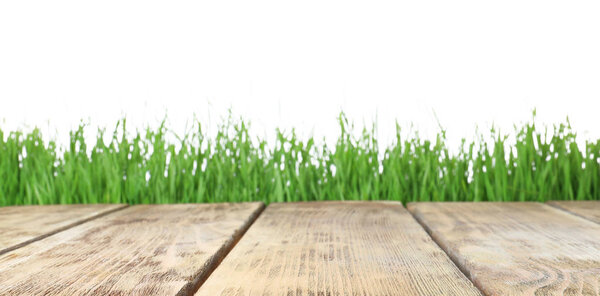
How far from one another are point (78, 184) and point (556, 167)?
1722 mm

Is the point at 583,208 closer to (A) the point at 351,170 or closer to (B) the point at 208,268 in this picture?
(A) the point at 351,170

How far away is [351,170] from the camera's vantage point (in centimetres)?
207

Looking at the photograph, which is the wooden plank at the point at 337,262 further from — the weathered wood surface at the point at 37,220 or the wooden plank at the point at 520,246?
the weathered wood surface at the point at 37,220

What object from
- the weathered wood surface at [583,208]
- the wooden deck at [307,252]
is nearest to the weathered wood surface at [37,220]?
the wooden deck at [307,252]

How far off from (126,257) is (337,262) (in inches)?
13.8

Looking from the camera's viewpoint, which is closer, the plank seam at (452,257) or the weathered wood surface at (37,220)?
the plank seam at (452,257)

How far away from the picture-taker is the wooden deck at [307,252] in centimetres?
78

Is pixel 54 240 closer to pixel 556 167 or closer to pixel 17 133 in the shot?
pixel 17 133

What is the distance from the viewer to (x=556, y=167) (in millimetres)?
2068

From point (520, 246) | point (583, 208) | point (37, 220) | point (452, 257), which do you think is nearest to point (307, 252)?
point (452, 257)

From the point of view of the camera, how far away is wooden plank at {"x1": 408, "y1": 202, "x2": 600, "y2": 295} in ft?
2.56

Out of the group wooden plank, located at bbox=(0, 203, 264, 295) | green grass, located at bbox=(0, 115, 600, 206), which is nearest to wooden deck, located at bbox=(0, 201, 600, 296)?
wooden plank, located at bbox=(0, 203, 264, 295)

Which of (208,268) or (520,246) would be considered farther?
(520,246)

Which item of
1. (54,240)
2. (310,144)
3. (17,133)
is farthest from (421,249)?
(17,133)
